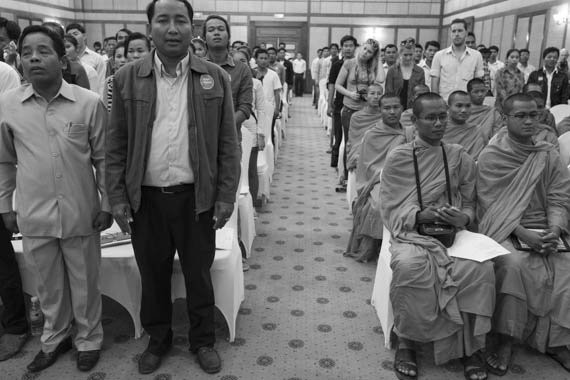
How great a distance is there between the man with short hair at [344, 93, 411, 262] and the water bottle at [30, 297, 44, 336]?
6.53ft

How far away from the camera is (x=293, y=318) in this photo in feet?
8.96

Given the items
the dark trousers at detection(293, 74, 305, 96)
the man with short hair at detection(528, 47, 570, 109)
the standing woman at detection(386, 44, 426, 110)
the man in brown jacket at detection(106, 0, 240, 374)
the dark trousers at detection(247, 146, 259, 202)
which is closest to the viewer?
the man in brown jacket at detection(106, 0, 240, 374)

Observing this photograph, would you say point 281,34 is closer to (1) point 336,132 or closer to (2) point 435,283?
(1) point 336,132

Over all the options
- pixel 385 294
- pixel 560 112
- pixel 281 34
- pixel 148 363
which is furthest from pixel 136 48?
pixel 281 34

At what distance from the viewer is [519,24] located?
1009 centimetres

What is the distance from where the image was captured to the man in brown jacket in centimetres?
193

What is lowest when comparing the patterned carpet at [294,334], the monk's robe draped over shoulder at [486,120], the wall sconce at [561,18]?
the patterned carpet at [294,334]

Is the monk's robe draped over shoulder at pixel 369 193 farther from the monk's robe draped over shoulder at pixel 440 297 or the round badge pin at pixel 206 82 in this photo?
the round badge pin at pixel 206 82

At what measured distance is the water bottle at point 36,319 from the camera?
2.49m

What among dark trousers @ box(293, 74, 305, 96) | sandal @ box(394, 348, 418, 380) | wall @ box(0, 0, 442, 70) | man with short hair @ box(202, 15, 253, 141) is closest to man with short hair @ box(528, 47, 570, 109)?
man with short hair @ box(202, 15, 253, 141)

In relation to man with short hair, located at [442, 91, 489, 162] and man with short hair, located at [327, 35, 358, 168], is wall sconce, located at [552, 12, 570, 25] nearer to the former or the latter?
man with short hair, located at [327, 35, 358, 168]

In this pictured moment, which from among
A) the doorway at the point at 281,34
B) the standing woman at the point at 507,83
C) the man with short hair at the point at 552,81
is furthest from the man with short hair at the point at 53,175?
the doorway at the point at 281,34

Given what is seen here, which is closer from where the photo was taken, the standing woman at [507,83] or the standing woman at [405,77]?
the standing woman at [507,83]

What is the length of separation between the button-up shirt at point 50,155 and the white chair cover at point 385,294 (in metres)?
1.35
